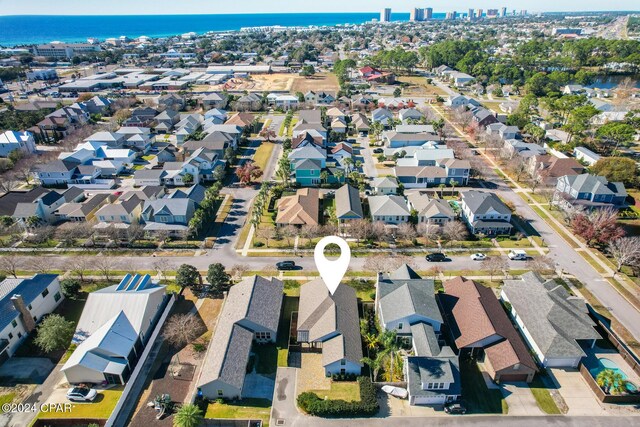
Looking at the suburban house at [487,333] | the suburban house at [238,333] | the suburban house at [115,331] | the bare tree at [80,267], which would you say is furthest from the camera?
the bare tree at [80,267]

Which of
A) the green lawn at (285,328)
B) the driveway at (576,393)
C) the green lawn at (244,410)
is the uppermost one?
the green lawn at (244,410)

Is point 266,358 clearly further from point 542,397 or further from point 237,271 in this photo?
point 542,397

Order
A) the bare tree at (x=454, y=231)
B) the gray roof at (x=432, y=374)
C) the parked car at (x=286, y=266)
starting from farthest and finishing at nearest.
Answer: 1. the bare tree at (x=454, y=231)
2. the parked car at (x=286, y=266)
3. the gray roof at (x=432, y=374)

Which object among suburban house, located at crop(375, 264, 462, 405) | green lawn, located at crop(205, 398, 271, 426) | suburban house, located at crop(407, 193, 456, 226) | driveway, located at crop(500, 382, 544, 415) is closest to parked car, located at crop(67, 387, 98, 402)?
green lawn, located at crop(205, 398, 271, 426)

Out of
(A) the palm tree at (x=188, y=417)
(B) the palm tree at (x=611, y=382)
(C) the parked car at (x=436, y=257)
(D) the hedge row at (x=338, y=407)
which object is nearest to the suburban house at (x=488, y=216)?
(C) the parked car at (x=436, y=257)

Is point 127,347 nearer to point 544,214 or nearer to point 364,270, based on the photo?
point 364,270

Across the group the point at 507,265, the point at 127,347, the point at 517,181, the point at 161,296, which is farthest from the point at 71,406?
the point at 517,181

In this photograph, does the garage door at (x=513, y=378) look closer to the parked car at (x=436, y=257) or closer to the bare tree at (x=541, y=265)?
the bare tree at (x=541, y=265)

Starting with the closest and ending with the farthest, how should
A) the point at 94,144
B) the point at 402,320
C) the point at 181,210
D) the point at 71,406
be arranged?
the point at 71,406
the point at 402,320
the point at 181,210
the point at 94,144
